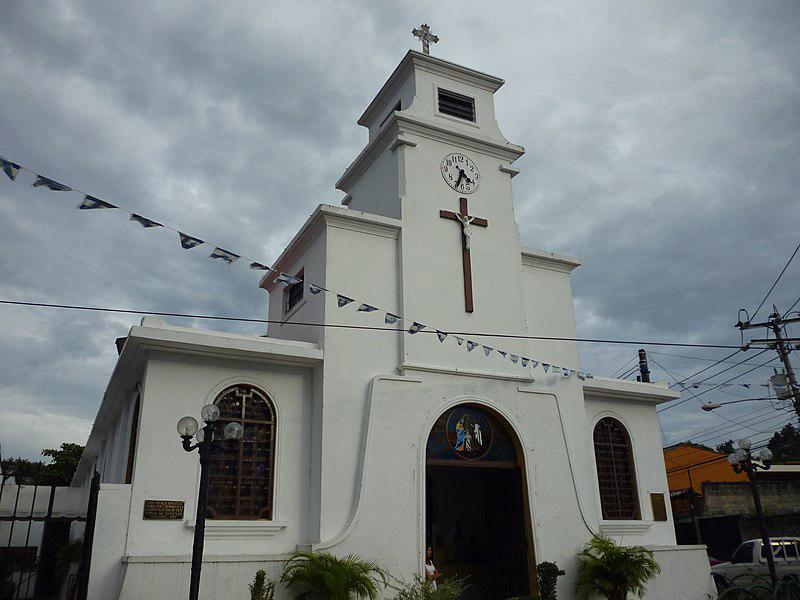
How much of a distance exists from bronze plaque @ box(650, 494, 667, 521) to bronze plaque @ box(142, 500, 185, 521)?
35.8 feet

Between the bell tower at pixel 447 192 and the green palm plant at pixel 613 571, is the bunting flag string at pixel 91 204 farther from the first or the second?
the green palm plant at pixel 613 571

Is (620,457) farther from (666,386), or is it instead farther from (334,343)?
(334,343)

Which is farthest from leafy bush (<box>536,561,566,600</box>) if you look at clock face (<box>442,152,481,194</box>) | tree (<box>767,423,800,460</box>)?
tree (<box>767,423,800,460</box>)

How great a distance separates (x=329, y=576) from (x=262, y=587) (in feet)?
3.56

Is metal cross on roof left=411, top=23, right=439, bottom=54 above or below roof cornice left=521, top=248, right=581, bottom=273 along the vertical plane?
above

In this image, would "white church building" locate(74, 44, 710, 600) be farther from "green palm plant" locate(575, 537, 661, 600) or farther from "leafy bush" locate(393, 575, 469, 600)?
"leafy bush" locate(393, 575, 469, 600)

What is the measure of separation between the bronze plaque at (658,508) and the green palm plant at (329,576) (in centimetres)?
791

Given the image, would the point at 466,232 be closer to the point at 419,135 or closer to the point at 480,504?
the point at 419,135

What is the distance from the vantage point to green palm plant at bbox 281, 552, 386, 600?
11.3m

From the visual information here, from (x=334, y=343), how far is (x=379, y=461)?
94.3 inches

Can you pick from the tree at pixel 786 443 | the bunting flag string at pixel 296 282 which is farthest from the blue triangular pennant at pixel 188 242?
the tree at pixel 786 443

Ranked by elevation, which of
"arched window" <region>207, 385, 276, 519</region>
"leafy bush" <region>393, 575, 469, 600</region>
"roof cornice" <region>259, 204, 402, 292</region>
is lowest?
"leafy bush" <region>393, 575, 469, 600</region>

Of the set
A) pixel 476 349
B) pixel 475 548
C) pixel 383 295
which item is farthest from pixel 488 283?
pixel 475 548

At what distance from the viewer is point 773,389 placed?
66.0ft
